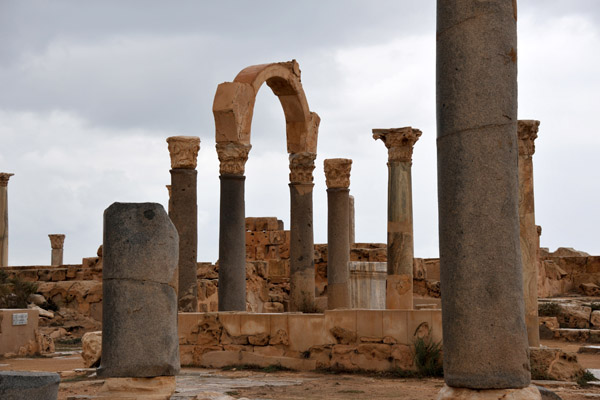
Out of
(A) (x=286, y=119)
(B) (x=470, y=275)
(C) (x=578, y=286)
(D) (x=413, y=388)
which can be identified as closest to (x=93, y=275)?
(A) (x=286, y=119)

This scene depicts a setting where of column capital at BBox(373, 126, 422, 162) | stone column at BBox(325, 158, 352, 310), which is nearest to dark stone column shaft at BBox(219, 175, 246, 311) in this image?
column capital at BBox(373, 126, 422, 162)

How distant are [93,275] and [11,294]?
14.0ft

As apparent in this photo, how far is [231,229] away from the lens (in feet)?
48.2

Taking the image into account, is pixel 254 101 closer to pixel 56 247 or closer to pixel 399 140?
pixel 399 140

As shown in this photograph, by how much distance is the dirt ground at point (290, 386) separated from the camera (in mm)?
9023

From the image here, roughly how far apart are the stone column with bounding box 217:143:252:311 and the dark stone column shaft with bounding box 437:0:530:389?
361 inches

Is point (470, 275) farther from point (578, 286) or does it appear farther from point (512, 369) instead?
point (578, 286)

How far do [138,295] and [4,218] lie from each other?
921 inches

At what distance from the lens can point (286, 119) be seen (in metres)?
17.6

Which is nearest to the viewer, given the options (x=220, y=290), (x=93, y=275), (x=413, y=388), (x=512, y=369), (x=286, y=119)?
(x=512, y=369)

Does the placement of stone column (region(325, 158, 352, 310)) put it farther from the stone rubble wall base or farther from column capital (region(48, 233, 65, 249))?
column capital (region(48, 233, 65, 249))

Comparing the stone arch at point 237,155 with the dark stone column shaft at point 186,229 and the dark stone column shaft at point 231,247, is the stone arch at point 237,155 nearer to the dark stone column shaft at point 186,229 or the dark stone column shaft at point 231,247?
the dark stone column shaft at point 231,247

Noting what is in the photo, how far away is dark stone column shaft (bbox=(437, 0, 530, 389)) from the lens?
5.51 m

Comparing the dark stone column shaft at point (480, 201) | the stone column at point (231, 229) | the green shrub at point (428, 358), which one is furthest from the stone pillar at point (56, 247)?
the dark stone column shaft at point (480, 201)
